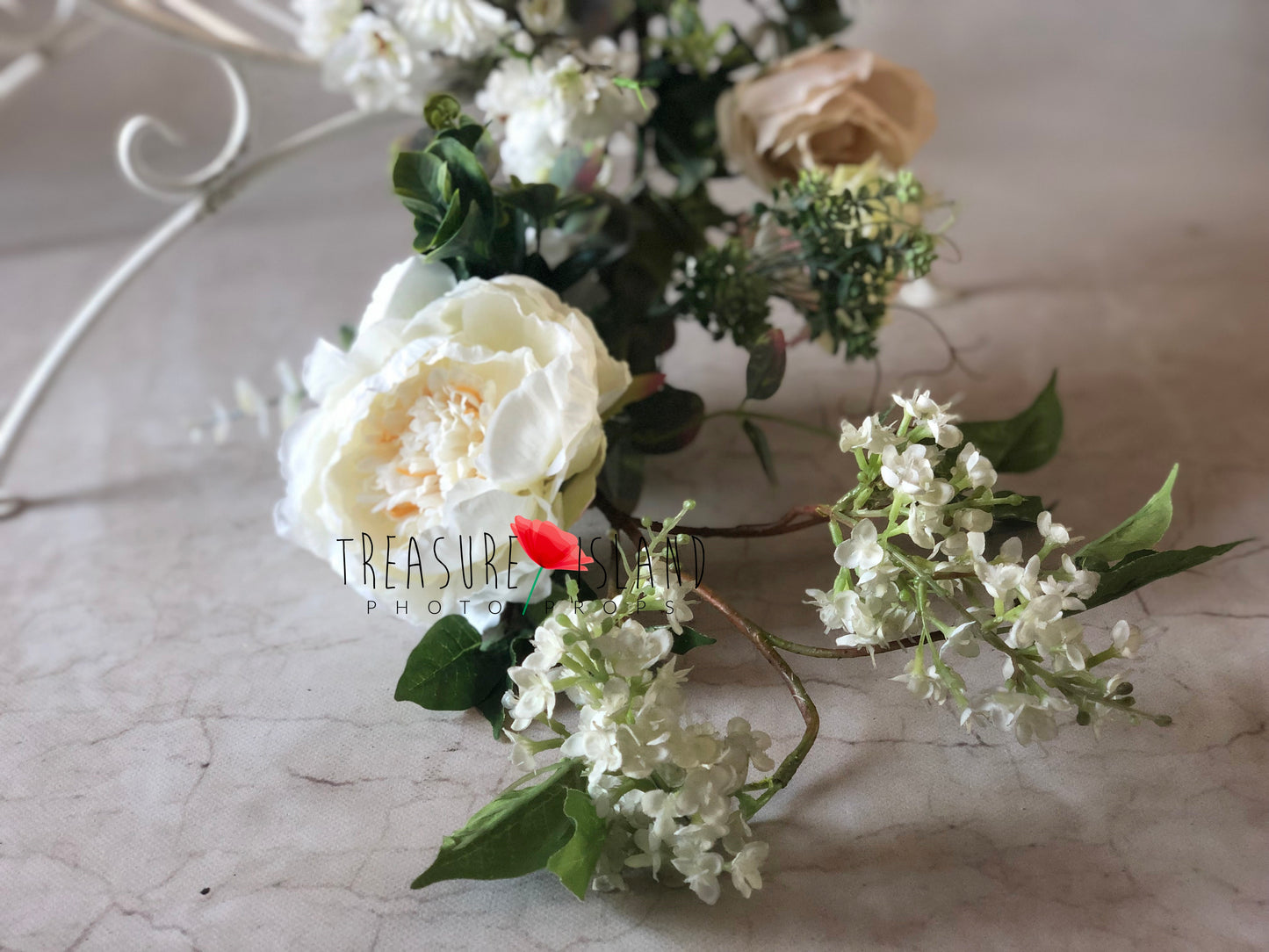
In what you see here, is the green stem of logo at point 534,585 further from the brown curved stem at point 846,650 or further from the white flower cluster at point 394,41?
the white flower cluster at point 394,41

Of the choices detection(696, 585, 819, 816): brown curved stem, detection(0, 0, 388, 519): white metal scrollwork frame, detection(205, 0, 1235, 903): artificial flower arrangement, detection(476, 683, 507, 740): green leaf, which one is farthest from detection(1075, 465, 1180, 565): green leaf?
detection(0, 0, 388, 519): white metal scrollwork frame

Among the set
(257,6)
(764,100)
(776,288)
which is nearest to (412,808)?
(776,288)

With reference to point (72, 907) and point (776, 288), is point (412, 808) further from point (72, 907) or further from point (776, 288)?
point (776, 288)

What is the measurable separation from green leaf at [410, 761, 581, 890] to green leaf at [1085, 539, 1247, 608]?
7.2 inches

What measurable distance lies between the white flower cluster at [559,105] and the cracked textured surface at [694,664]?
0.17 meters

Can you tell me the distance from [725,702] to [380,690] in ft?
0.46

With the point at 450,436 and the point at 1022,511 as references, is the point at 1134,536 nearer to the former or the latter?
the point at 1022,511

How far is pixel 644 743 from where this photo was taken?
0.29 metres

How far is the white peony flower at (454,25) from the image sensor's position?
1.64 ft

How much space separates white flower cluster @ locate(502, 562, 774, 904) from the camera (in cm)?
29

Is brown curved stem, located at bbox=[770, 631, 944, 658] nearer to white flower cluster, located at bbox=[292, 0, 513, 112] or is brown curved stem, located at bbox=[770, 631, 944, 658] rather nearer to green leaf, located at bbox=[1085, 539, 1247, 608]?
green leaf, located at bbox=[1085, 539, 1247, 608]

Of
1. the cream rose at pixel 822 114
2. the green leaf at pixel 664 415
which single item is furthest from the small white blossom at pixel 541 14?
the green leaf at pixel 664 415

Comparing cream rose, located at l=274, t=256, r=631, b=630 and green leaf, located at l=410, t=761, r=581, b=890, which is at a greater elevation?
cream rose, located at l=274, t=256, r=631, b=630

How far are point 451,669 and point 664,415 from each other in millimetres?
155
